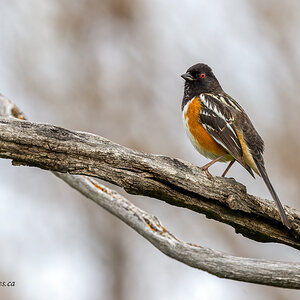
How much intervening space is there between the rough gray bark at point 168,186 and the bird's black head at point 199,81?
1940mm

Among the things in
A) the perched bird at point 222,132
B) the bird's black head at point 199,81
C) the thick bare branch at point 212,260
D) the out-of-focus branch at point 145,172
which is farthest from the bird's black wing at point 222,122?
the thick bare branch at point 212,260

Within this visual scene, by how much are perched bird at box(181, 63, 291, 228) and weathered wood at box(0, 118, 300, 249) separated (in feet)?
2.35

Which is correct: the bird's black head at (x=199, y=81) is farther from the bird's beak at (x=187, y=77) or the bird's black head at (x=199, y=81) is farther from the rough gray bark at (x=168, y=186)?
the rough gray bark at (x=168, y=186)

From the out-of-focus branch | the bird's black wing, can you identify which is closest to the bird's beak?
the bird's black wing

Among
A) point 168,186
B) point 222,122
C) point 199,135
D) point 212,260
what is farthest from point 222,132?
point 212,260

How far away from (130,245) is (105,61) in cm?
366

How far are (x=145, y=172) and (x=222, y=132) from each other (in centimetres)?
153

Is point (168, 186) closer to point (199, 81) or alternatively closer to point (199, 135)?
point (199, 135)

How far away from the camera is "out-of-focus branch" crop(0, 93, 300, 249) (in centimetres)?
325

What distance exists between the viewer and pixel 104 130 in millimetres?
8508

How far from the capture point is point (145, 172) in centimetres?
350

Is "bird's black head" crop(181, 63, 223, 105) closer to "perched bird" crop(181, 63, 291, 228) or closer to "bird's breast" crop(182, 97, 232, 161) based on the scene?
"perched bird" crop(181, 63, 291, 228)

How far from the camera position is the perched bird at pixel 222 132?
15.4ft

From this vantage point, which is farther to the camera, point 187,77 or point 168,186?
point 187,77
